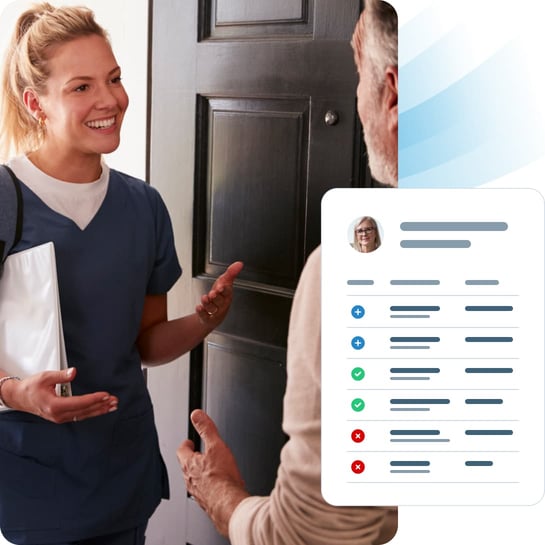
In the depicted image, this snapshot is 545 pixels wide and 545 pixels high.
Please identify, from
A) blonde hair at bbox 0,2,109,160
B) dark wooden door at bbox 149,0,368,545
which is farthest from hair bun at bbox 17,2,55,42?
dark wooden door at bbox 149,0,368,545

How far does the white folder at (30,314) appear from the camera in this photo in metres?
0.93

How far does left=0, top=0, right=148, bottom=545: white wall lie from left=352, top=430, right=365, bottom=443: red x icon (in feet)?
1.17

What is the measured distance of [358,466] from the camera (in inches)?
37.0

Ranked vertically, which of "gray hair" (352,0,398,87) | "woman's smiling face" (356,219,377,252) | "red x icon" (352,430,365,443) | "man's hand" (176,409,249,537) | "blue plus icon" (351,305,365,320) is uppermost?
"gray hair" (352,0,398,87)

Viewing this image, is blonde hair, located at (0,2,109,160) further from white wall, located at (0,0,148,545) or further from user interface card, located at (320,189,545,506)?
user interface card, located at (320,189,545,506)

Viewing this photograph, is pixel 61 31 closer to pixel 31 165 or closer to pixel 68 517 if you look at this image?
pixel 31 165

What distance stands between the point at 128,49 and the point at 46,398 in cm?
37

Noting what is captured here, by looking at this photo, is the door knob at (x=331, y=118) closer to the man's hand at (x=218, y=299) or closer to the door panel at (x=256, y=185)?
the door panel at (x=256, y=185)

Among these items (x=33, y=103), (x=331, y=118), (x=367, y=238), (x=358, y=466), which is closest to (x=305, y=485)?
(x=358, y=466)

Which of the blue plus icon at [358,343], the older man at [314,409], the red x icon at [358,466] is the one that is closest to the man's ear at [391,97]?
the older man at [314,409]

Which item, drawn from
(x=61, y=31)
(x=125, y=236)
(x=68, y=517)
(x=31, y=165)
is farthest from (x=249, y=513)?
(x=61, y=31)

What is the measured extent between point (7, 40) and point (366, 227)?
1.37 ft

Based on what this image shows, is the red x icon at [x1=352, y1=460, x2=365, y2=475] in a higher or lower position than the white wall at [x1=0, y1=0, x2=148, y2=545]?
lower

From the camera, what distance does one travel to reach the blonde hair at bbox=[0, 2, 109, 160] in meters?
0.95
